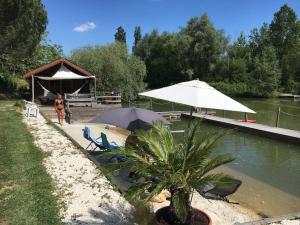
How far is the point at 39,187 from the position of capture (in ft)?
24.6

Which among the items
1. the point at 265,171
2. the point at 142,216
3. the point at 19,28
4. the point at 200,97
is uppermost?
the point at 19,28

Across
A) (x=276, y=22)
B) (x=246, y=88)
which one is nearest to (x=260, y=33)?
(x=276, y=22)

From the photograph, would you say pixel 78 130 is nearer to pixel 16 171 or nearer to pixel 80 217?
pixel 16 171

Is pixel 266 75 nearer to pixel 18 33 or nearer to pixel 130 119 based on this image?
pixel 18 33

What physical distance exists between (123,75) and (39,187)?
1136 inches

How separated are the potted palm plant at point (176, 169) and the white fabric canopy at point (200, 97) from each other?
1.73m

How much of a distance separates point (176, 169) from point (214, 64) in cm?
4839

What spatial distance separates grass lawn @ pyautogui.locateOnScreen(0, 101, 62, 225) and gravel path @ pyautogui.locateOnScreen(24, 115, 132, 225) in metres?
0.20

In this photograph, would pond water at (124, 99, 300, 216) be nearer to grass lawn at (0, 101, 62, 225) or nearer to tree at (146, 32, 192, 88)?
grass lawn at (0, 101, 62, 225)

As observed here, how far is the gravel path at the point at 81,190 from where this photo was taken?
242 inches

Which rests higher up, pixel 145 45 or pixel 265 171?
pixel 145 45

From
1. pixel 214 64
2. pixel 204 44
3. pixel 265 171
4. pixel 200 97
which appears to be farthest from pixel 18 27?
pixel 214 64

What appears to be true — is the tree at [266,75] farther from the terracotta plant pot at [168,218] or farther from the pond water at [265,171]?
the terracotta plant pot at [168,218]

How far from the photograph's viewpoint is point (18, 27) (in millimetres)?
26969
